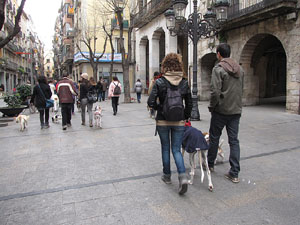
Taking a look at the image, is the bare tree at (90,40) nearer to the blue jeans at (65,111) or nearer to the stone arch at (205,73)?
the stone arch at (205,73)

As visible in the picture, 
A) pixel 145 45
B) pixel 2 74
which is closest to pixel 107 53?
pixel 145 45

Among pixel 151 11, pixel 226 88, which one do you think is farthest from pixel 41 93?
pixel 151 11

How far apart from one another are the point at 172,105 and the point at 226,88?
927 millimetres

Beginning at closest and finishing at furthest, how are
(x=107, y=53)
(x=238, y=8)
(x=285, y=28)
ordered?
(x=285, y=28)
(x=238, y=8)
(x=107, y=53)

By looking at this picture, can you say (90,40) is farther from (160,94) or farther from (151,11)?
(160,94)

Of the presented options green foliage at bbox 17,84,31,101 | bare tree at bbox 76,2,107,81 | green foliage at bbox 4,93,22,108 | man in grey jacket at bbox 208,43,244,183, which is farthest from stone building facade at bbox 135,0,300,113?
green foliage at bbox 4,93,22,108

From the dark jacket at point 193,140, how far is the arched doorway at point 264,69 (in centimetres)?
1086

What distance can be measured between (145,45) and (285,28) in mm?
17072

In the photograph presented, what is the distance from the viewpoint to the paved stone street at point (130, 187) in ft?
9.25

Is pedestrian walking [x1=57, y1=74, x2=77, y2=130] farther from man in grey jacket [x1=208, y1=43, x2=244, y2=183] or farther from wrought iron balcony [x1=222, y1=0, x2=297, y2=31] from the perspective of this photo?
wrought iron balcony [x1=222, y1=0, x2=297, y2=31]

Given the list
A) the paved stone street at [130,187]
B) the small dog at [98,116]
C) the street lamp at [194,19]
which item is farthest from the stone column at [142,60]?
the paved stone street at [130,187]

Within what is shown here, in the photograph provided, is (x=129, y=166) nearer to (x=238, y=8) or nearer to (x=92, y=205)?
(x=92, y=205)

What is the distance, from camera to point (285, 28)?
35.0ft

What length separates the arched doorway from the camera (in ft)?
43.8
